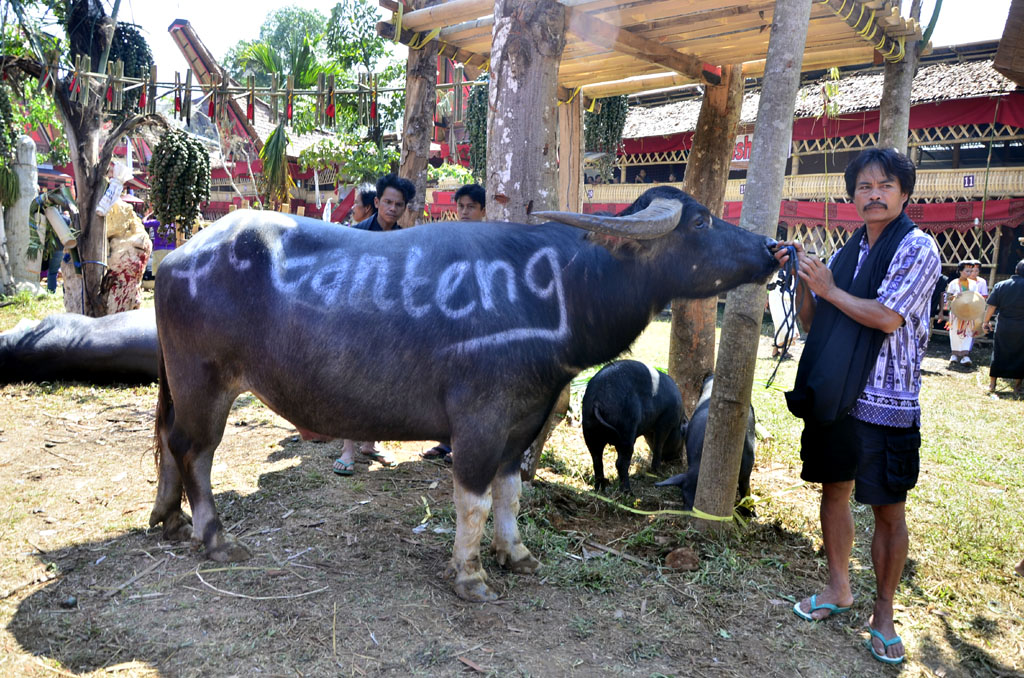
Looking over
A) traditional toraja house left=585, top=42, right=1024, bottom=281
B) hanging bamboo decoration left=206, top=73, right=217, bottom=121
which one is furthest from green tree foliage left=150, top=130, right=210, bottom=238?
traditional toraja house left=585, top=42, right=1024, bottom=281

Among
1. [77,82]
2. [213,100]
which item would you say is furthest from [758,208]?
[77,82]

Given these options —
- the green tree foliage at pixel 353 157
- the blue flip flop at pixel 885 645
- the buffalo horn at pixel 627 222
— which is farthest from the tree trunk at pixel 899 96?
the green tree foliage at pixel 353 157

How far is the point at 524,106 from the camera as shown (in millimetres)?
4309

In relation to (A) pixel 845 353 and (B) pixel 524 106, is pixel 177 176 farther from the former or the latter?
(A) pixel 845 353

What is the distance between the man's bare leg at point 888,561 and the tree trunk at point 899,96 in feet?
9.53

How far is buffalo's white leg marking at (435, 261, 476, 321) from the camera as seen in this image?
10.2 feet

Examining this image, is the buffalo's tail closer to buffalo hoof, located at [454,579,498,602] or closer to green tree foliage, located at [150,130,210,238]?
buffalo hoof, located at [454,579,498,602]

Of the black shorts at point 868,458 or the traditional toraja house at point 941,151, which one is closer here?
the black shorts at point 868,458

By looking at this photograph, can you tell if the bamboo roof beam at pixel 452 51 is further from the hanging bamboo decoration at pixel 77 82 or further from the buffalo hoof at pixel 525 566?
the hanging bamboo decoration at pixel 77 82

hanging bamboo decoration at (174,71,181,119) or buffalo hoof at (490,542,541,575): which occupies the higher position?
hanging bamboo decoration at (174,71,181,119)

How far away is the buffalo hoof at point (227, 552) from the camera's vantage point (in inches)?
136

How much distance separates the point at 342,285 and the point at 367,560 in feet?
4.65

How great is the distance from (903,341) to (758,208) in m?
1.04

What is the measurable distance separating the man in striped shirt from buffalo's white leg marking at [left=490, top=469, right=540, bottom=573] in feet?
4.55
